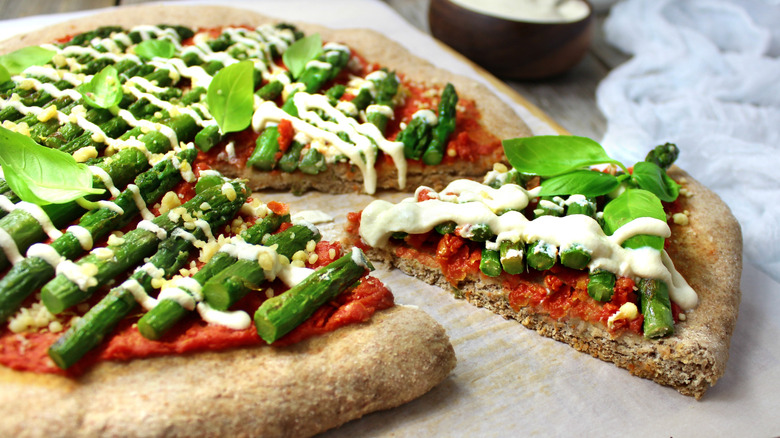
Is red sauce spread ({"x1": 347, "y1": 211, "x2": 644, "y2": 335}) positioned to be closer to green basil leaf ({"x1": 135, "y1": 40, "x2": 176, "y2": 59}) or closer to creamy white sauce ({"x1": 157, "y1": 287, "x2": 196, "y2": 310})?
creamy white sauce ({"x1": 157, "y1": 287, "x2": 196, "y2": 310})

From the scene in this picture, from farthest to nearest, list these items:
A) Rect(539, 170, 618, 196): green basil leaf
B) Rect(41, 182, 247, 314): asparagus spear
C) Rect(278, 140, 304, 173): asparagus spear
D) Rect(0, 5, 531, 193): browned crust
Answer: Rect(0, 5, 531, 193): browned crust → Rect(278, 140, 304, 173): asparagus spear → Rect(539, 170, 618, 196): green basil leaf → Rect(41, 182, 247, 314): asparagus spear

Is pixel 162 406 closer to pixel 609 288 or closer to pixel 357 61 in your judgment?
pixel 609 288

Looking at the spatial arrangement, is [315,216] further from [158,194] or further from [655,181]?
[655,181]

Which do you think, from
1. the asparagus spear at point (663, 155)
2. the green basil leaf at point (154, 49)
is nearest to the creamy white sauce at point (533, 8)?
the asparagus spear at point (663, 155)

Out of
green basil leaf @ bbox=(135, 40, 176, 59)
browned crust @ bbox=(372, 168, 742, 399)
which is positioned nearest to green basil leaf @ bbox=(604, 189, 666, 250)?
browned crust @ bbox=(372, 168, 742, 399)

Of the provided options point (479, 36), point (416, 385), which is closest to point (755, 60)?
point (479, 36)

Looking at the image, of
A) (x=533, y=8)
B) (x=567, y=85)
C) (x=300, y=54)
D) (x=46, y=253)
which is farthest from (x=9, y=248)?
(x=567, y=85)
